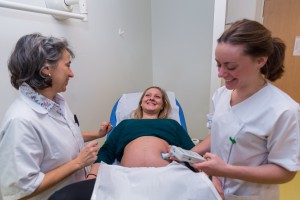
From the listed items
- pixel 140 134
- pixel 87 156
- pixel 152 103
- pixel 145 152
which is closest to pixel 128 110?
pixel 152 103

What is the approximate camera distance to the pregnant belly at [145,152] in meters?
1.35

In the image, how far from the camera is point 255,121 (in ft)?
2.65

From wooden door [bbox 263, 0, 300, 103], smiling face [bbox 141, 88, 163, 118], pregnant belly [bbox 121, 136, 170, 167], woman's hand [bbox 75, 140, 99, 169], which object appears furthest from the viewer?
wooden door [bbox 263, 0, 300, 103]

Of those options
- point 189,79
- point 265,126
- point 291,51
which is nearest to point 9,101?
point 265,126

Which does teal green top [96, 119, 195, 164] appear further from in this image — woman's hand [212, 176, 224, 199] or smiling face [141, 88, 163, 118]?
woman's hand [212, 176, 224, 199]


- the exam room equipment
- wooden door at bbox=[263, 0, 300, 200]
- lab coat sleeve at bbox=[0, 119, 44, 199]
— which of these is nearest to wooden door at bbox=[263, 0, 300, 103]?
wooden door at bbox=[263, 0, 300, 200]

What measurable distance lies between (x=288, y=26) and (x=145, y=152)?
2.53 meters

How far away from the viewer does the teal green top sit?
1526 mm

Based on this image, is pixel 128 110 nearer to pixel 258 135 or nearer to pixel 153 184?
pixel 153 184

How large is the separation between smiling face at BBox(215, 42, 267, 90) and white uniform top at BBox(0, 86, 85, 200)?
29.5 inches

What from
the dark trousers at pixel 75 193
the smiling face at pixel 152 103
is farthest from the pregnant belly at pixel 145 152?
the dark trousers at pixel 75 193

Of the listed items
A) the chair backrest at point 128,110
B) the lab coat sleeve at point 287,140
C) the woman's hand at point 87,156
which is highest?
the lab coat sleeve at point 287,140

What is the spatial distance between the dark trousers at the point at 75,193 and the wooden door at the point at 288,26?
2.69 m

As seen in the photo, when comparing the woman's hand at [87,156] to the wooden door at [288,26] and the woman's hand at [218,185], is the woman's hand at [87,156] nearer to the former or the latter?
the woman's hand at [218,185]
